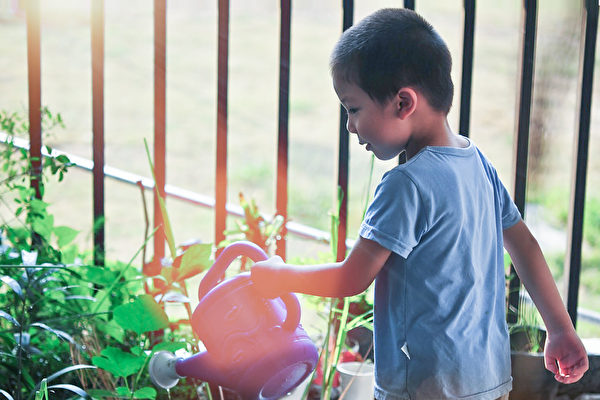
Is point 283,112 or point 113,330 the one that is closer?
point 113,330

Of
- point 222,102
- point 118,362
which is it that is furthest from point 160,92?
point 118,362

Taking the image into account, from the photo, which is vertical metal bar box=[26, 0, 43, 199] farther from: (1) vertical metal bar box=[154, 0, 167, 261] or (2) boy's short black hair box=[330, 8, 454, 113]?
(2) boy's short black hair box=[330, 8, 454, 113]

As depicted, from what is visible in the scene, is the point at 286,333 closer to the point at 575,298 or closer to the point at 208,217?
the point at 575,298

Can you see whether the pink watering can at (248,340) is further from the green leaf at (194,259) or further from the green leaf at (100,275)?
the green leaf at (100,275)

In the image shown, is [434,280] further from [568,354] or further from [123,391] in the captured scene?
[123,391]

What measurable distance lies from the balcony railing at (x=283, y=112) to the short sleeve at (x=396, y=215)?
2.90 ft

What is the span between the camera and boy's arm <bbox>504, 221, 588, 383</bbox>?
1.38m

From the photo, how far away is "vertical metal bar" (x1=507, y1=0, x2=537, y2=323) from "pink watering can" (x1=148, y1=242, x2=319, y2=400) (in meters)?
1.15

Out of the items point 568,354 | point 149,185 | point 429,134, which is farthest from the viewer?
point 149,185

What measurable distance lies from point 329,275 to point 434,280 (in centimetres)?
19

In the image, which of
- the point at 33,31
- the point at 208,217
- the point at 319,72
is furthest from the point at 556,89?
the point at 319,72

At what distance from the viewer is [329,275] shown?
1173 millimetres

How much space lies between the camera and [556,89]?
2.21 meters

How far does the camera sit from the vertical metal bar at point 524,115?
6.89 ft
